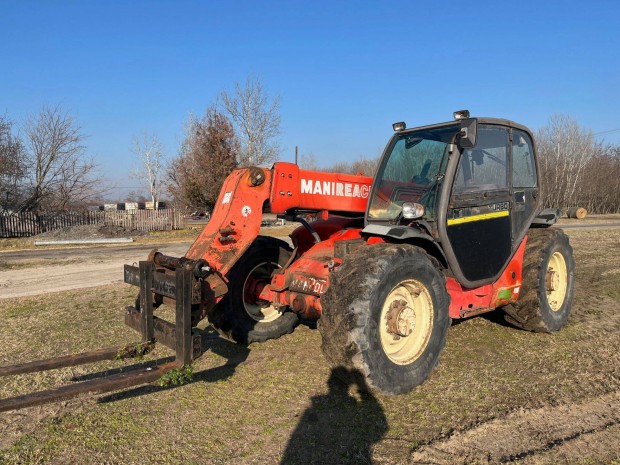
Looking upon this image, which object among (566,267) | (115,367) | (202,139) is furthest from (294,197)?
(202,139)

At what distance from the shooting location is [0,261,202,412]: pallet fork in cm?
308

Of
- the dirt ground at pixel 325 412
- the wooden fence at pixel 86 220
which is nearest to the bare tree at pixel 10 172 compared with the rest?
the wooden fence at pixel 86 220

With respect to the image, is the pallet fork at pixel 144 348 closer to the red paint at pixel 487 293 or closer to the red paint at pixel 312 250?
the red paint at pixel 312 250

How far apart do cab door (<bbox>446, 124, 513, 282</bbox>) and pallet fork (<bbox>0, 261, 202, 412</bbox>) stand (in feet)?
8.23

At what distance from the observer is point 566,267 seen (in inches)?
242

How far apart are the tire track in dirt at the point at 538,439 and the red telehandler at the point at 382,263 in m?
0.74

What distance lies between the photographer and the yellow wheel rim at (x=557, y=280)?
597 centimetres

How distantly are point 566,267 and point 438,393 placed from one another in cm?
318

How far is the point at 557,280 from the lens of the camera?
6.19 metres

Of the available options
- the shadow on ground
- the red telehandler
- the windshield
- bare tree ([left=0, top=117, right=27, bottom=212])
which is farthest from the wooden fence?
the shadow on ground

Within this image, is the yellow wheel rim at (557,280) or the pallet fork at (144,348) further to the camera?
the yellow wheel rim at (557,280)

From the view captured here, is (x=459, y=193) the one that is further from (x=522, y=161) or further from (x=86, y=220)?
(x=86, y=220)

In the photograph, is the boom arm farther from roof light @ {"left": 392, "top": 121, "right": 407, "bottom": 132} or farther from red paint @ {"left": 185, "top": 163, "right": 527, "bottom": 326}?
roof light @ {"left": 392, "top": 121, "right": 407, "bottom": 132}

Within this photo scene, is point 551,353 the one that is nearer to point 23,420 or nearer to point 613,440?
point 613,440
